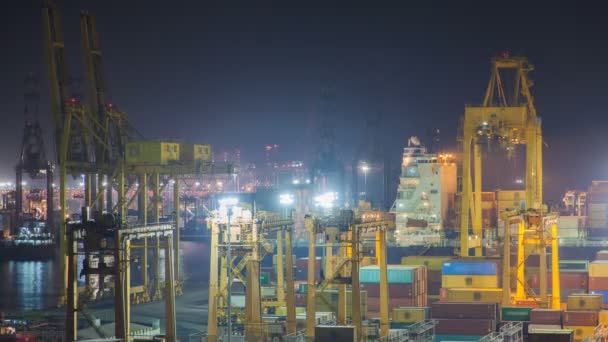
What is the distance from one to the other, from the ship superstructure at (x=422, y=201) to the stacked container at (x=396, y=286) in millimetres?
35303

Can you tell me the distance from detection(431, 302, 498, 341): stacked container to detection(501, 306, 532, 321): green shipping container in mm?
1686

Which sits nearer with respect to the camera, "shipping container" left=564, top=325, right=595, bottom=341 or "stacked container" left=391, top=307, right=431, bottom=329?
"shipping container" left=564, top=325, right=595, bottom=341

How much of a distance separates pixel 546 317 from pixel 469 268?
8019 mm

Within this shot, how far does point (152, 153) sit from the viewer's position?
51156mm

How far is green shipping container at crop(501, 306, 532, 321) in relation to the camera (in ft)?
137

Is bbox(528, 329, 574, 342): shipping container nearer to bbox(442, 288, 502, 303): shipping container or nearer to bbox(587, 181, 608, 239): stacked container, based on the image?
bbox(442, 288, 502, 303): shipping container

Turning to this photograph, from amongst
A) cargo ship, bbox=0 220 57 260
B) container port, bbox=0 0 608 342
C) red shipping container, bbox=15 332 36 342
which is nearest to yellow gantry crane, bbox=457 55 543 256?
container port, bbox=0 0 608 342

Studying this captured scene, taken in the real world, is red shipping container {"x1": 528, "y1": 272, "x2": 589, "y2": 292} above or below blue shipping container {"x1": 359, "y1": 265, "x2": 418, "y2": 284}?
below

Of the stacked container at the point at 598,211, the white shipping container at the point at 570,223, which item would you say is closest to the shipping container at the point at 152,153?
the stacked container at the point at 598,211

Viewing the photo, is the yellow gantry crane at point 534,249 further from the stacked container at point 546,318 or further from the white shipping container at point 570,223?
the white shipping container at point 570,223

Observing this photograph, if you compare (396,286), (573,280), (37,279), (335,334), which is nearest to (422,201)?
(573,280)

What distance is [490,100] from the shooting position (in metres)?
55.8

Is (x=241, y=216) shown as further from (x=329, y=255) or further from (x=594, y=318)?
(x=594, y=318)

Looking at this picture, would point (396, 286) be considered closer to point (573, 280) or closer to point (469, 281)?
point (469, 281)
